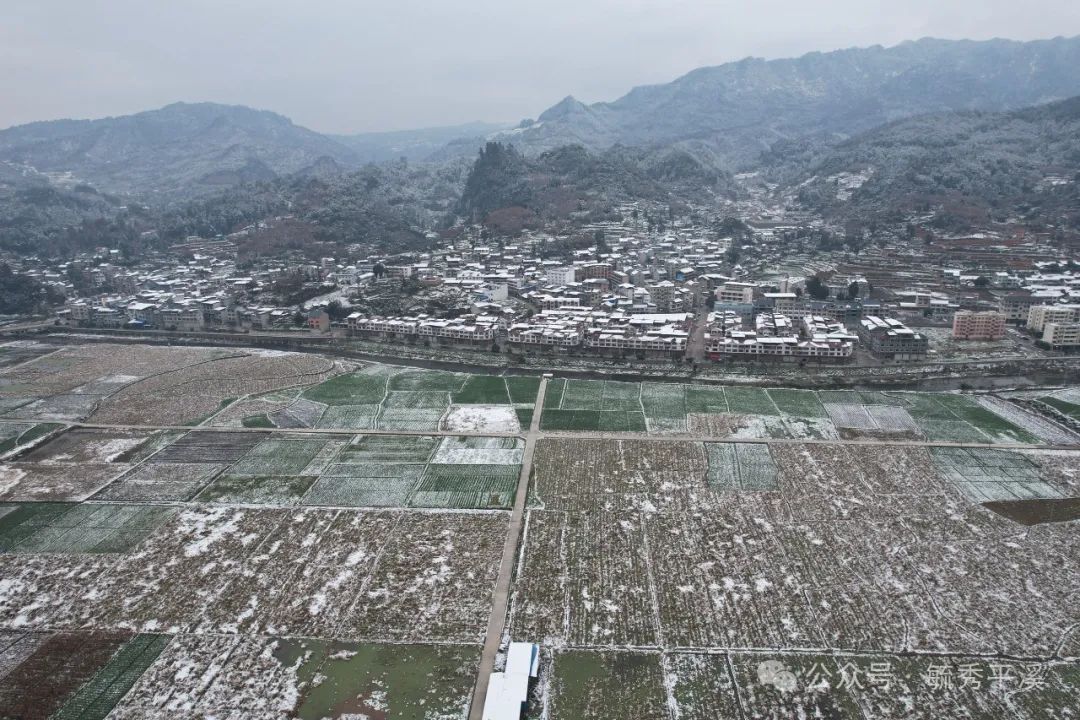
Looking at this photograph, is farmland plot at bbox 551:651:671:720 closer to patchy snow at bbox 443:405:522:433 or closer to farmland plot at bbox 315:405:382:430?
patchy snow at bbox 443:405:522:433

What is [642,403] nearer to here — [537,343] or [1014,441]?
[537,343]

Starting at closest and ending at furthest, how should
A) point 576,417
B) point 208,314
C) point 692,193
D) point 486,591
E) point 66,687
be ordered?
point 66,687
point 486,591
point 576,417
point 208,314
point 692,193

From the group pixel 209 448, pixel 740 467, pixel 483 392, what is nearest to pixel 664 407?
pixel 740 467

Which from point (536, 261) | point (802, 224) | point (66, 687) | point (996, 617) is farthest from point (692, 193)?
point (66, 687)

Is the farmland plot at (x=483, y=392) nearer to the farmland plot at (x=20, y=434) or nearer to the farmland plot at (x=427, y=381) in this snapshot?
the farmland plot at (x=427, y=381)

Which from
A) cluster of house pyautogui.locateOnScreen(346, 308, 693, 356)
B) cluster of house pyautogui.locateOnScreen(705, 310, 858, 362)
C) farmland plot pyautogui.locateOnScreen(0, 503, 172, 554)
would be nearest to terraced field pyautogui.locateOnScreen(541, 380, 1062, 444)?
cluster of house pyautogui.locateOnScreen(705, 310, 858, 362)

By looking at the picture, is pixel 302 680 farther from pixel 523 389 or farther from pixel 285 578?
pixel 523 389
